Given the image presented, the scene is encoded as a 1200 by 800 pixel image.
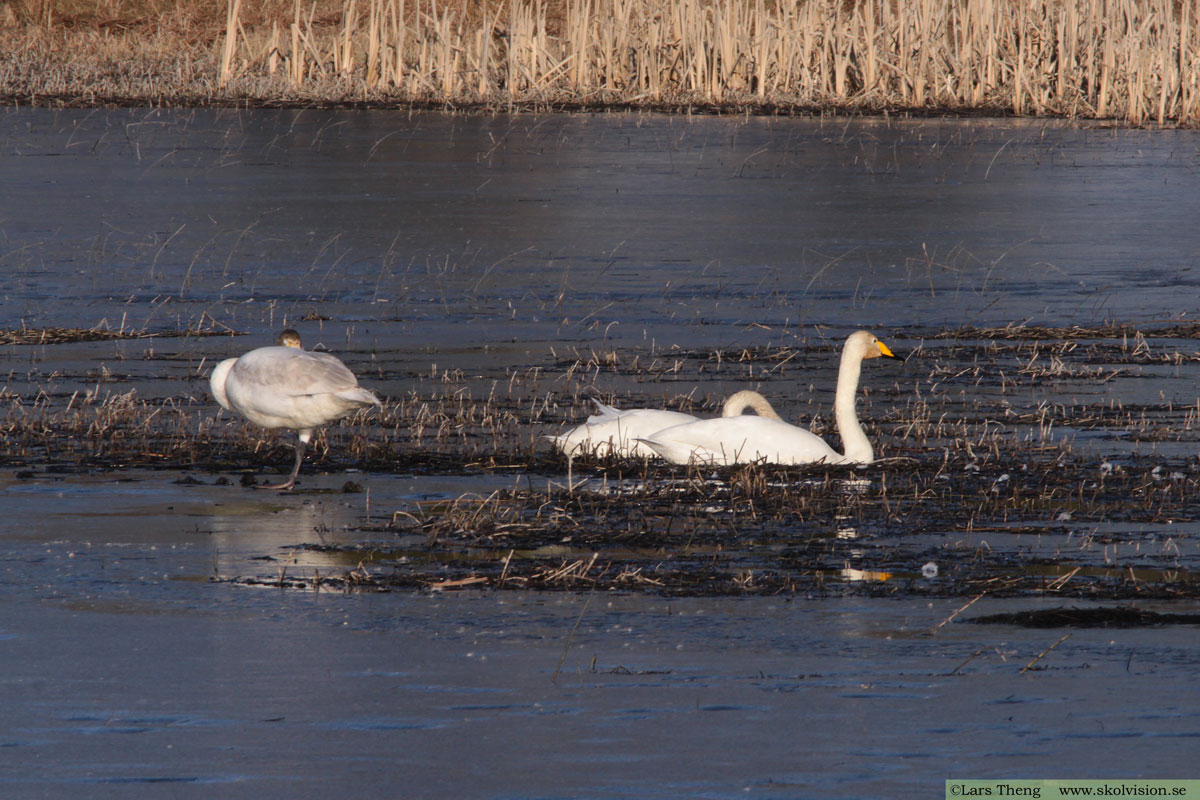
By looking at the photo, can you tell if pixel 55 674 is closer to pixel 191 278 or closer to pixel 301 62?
pixel 191 278

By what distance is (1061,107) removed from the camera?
1172 inches

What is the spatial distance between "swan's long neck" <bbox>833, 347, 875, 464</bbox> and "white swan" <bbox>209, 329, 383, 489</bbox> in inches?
86.5

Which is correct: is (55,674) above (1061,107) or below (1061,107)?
below

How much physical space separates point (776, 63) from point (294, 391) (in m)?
23.4

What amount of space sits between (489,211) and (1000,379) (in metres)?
9.46

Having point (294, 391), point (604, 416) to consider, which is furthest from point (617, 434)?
point (294, 391)

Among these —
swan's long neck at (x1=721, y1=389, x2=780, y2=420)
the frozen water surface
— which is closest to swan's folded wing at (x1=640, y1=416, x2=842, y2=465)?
swan's long neck at (x1=721, y1=389, x2=780, y2=420)

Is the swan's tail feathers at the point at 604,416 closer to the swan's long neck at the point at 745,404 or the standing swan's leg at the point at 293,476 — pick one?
the swan's long neck at the point at 745,404

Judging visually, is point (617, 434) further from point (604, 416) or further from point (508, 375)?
point (508, 375)

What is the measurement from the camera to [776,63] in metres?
30.9

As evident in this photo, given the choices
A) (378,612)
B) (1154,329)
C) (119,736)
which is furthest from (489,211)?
(119,736)

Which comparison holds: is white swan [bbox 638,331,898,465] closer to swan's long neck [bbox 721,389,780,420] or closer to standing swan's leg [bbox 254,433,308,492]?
swan's long neck [bbox 721,389,780,420]

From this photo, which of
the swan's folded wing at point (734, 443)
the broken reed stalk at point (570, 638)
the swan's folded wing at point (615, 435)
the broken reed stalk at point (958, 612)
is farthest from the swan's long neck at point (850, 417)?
the broken reed stalk at point (570, 638)

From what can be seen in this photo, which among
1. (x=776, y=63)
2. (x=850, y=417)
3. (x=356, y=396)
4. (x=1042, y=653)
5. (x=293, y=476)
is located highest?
(x=776, y=63)
